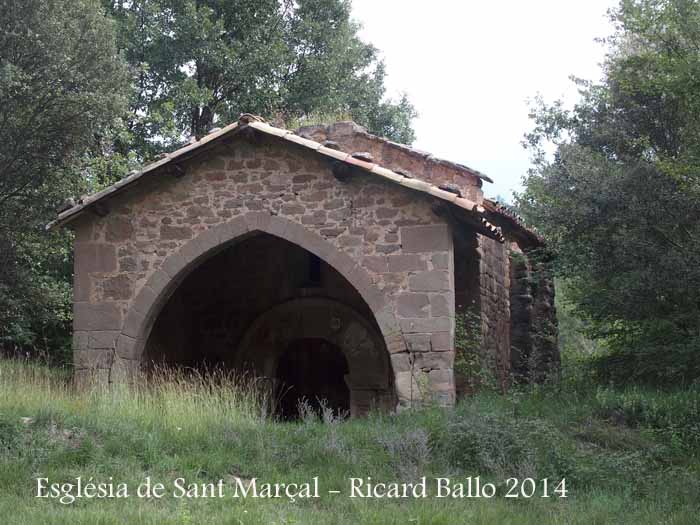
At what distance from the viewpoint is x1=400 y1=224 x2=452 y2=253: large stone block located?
972cm

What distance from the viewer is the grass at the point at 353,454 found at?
6293 mm

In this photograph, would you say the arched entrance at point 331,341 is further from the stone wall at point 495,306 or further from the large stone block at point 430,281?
the large stone block at point 430,281

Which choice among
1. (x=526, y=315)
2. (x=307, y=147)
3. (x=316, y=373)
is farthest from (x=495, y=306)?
(x=307, y=147)

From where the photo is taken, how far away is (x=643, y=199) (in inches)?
423

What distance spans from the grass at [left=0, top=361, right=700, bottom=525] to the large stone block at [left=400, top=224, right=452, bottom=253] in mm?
1710

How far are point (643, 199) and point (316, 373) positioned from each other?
20.9 ft

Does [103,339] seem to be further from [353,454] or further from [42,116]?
[353,454]

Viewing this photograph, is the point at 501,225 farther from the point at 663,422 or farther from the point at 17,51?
the point at 17,51

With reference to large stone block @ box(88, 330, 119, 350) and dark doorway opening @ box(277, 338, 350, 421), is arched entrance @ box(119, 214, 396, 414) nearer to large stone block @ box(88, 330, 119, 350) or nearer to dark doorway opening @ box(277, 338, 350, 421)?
large stone block @ box(88, 330, 119, 350)

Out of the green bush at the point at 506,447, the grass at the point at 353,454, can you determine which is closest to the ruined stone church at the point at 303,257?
the grass at the point at 353,454

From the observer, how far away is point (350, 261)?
995 centimetres

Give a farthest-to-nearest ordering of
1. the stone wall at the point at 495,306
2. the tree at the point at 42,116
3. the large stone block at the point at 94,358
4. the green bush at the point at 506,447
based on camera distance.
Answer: the tree at the point at 42,116
the stone wall at the point at 495,306
the large stone block at the point at 94,358
the green bush at the point at 506,447

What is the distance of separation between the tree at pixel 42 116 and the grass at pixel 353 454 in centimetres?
339

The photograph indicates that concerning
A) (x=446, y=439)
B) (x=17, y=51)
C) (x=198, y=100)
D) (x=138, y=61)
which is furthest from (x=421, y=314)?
(x=138, y=61)
